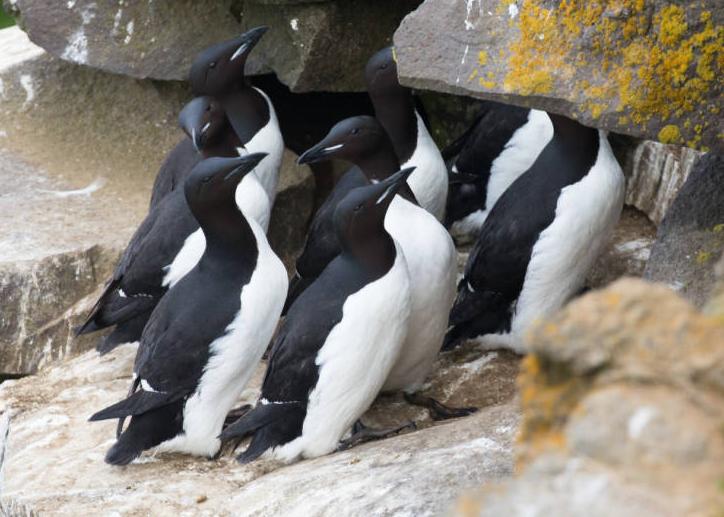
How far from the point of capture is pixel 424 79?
439cm

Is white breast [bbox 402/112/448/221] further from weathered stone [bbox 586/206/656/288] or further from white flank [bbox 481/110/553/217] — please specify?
weathered stone [bbox 586/206/656/288]

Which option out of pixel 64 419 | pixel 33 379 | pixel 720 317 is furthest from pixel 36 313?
pixel 720 317

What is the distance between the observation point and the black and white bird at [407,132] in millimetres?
5809

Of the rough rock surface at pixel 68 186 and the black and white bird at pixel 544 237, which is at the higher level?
the black and white bird at pixel 544 237

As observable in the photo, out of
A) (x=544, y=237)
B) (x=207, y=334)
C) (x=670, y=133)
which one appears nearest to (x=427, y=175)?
(x=544, y=237)

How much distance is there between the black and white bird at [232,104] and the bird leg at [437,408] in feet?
5.36

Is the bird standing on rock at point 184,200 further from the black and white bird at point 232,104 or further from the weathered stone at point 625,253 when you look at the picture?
the weathered stone at point 625,253

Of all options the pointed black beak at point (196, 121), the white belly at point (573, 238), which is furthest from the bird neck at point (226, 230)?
the white belly at point (573, 238)

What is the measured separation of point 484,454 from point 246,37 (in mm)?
2899

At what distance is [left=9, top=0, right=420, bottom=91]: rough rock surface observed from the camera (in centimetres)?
650

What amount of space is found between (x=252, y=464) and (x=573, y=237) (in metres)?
1.53

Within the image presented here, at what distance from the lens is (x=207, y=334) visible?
4.67 m

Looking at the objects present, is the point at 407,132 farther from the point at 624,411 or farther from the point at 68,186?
the point at 624,411

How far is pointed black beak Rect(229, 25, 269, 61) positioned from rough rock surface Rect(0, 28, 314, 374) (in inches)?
36.8
